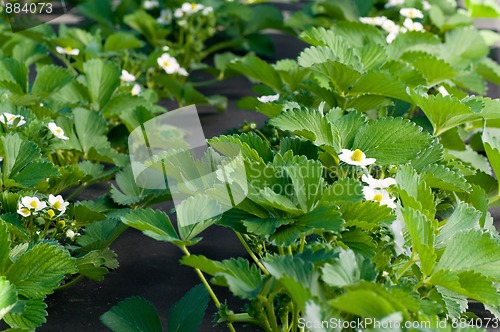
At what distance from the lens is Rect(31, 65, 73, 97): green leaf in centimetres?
218

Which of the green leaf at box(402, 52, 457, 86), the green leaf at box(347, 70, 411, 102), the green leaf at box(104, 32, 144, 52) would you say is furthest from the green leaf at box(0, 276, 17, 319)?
the green leaf at box(104, 32, 144, 52)

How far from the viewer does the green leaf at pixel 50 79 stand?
218 centimetres

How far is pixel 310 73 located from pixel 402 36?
304mm

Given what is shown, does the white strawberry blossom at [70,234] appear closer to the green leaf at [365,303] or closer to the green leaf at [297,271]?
the green leaf at [297,271]

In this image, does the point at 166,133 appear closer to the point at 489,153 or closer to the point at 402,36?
the point at 402,36

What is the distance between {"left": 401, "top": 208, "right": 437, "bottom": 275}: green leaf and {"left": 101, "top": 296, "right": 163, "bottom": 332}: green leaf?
0.49 meters

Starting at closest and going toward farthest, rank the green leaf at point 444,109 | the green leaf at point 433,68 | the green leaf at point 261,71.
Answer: the green leaf at point 444,109 < the green leaf at point 433,68 < the green leaf at point 261,71

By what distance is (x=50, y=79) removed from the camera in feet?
7.18

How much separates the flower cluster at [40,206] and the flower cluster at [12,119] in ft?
0.73

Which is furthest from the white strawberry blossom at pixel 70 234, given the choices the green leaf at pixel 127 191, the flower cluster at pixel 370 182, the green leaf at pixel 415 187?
the green leaf at pixel 415 187

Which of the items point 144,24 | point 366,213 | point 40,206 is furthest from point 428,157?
point 144,24

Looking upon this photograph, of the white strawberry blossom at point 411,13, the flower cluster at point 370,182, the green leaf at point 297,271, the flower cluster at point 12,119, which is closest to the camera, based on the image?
the green leaf at point 297,271

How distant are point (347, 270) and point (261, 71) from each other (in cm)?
106

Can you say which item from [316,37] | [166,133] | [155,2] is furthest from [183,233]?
[155,2]
